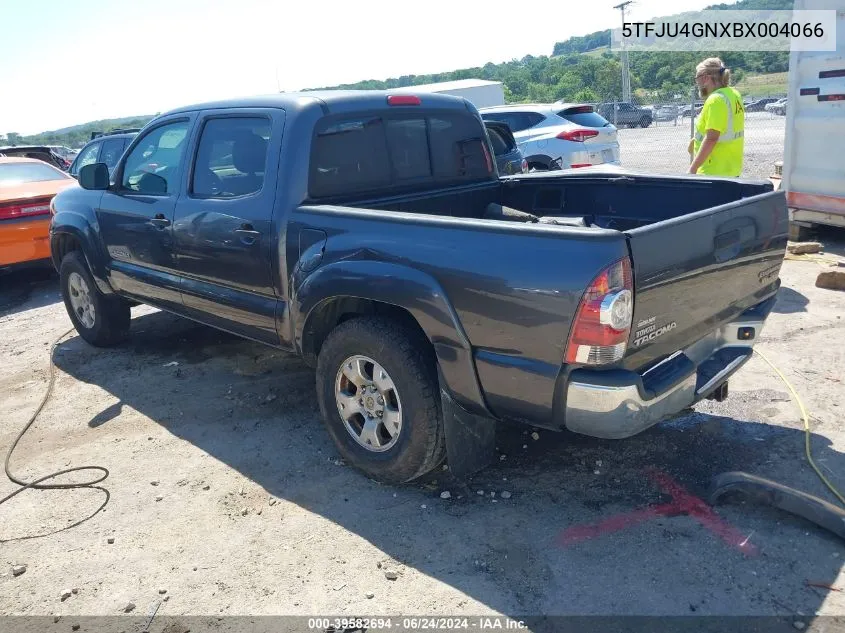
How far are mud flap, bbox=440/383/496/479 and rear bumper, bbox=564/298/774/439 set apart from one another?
1.95 ft

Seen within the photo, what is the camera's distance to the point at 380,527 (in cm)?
335

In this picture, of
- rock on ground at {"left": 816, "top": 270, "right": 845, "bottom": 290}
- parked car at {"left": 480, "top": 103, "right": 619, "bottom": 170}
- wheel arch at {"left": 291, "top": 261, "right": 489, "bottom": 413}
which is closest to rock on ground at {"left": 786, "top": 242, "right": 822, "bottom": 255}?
rock on ground at {"left": 816, "top": 270, "right": 845, "bottom": 290}

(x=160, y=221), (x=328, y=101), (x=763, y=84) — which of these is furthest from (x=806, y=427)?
→ (x=763, y=84)

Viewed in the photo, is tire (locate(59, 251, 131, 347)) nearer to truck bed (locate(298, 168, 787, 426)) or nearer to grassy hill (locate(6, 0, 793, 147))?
truck bed (locate(298, 168, 787, 426))

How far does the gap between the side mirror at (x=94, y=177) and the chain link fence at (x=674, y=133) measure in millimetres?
8541

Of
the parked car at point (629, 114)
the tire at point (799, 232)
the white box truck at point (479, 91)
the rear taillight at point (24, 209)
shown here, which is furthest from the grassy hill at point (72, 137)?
the tire at point (799, 232)

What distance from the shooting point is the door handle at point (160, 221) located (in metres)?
4.65

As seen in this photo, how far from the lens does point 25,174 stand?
9.15 metres

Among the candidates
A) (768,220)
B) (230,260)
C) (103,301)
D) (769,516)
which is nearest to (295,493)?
(230,260)

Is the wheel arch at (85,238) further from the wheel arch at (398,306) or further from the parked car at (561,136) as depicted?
the parked car at (561,136)

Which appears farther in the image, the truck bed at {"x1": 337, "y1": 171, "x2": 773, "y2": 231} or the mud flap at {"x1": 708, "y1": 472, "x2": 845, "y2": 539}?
the truck bed at {"x1": 337, "y1": 171, "x2": 773, "y2": 231}

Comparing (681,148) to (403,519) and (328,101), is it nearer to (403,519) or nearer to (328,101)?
(328,101)

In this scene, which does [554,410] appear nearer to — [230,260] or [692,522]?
[692,522]

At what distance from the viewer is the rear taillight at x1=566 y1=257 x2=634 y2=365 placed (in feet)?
8.67
